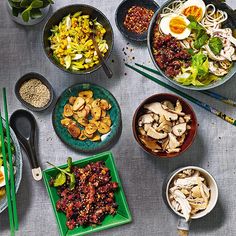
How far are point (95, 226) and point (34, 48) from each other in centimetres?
69

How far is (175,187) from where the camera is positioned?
1.90 meters

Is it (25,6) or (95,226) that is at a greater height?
(25,6)

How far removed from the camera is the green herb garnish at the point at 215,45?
Result: 187 cm

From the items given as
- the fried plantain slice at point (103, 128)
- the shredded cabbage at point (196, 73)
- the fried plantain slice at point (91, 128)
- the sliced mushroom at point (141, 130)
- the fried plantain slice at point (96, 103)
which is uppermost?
the shredded cabbage at point (196, 73)

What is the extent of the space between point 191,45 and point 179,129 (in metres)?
0.31

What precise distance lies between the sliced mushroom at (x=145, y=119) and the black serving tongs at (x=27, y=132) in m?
0.39

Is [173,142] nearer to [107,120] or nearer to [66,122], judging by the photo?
[107,120]

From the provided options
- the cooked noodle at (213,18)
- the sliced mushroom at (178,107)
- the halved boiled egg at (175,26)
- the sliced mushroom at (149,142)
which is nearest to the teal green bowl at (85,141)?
the sliced mushroom at (149,142)

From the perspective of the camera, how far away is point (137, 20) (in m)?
1.98

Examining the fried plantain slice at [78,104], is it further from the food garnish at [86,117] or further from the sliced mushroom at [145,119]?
the sliced mushroom at [145,119]

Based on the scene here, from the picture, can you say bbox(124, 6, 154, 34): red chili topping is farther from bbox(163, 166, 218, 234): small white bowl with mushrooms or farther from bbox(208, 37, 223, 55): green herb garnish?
bbox(163, 166, 218, 234): small white bowl with mushrooms

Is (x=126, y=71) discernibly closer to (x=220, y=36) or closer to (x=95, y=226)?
(x=220, y=36)

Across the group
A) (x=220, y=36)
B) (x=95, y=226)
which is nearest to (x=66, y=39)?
(x=220, y=36)

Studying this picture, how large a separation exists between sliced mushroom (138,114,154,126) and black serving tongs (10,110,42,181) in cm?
39
